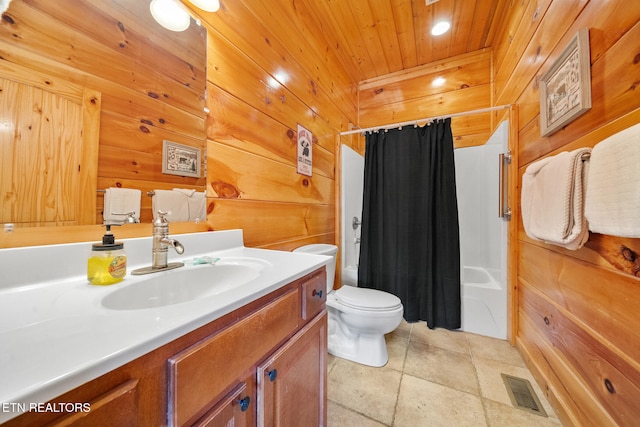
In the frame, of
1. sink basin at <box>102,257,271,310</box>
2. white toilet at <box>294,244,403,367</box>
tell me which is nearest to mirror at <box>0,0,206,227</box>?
sink basin at <box>102,257,271,310</box>

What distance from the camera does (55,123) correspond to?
2.08ft

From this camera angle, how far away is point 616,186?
65 cm

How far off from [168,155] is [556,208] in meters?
1.53

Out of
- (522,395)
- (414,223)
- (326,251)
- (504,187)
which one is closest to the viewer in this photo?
(522,395)

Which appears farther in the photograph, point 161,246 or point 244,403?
point 161,246

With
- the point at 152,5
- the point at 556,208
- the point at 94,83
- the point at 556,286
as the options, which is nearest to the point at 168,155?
the point at 94,83

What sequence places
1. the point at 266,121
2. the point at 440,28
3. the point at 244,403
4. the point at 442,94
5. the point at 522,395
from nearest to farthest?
the point at 244,403 → the point at 522,395 → the point at 266,121 → the point at 440,28 → the point at 442,94

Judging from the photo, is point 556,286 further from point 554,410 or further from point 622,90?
point 622,90

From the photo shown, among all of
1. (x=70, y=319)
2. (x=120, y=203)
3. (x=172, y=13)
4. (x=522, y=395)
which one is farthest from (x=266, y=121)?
(x=522, y=395)

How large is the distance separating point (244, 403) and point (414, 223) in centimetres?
163

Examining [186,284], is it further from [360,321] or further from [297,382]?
[360,321]

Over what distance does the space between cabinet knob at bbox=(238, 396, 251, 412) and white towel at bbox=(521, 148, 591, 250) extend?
117cm

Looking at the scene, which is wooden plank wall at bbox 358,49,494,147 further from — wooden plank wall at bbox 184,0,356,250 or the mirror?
the mirror

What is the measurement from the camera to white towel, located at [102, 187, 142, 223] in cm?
74
